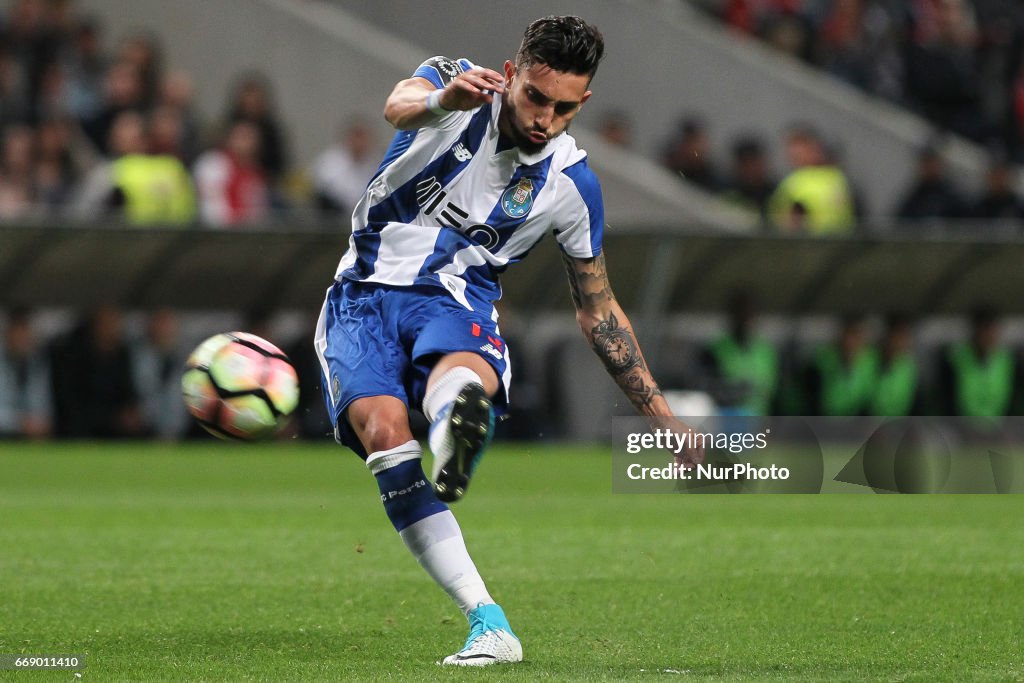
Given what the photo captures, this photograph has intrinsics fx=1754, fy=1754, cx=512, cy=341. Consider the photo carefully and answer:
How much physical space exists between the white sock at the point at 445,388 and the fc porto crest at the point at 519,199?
2.11ft

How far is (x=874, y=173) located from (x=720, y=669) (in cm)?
1499

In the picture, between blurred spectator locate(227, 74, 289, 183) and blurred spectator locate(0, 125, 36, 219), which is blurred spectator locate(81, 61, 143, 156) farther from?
blurred spectator locate(227, 74, 289, 183)

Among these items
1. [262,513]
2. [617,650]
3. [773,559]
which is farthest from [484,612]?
[262,513]

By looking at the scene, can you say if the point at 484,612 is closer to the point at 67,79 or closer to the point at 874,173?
the point at 67,79

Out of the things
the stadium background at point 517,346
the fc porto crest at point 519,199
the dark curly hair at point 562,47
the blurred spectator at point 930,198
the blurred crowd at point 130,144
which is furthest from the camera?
the blurred spectator at point 930,198

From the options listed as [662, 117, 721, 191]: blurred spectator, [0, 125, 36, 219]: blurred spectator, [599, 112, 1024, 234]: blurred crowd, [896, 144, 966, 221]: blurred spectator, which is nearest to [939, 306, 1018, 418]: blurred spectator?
[599, 112, 1024, 234]: blurred crowd

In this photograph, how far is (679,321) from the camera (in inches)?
678

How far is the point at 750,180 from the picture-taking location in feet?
56.8

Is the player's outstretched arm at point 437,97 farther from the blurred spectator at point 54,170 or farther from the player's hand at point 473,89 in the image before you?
the blurred spectator at point 54,170

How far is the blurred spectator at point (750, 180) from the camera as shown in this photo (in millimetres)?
17203

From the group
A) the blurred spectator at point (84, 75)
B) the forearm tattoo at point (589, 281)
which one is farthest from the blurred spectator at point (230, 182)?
the forearm tattoo at point (589, 281)

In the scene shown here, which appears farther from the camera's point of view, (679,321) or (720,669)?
(679,321)

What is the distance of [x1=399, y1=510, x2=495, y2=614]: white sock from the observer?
17.9 ft

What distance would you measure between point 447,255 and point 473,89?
842 millimetres
